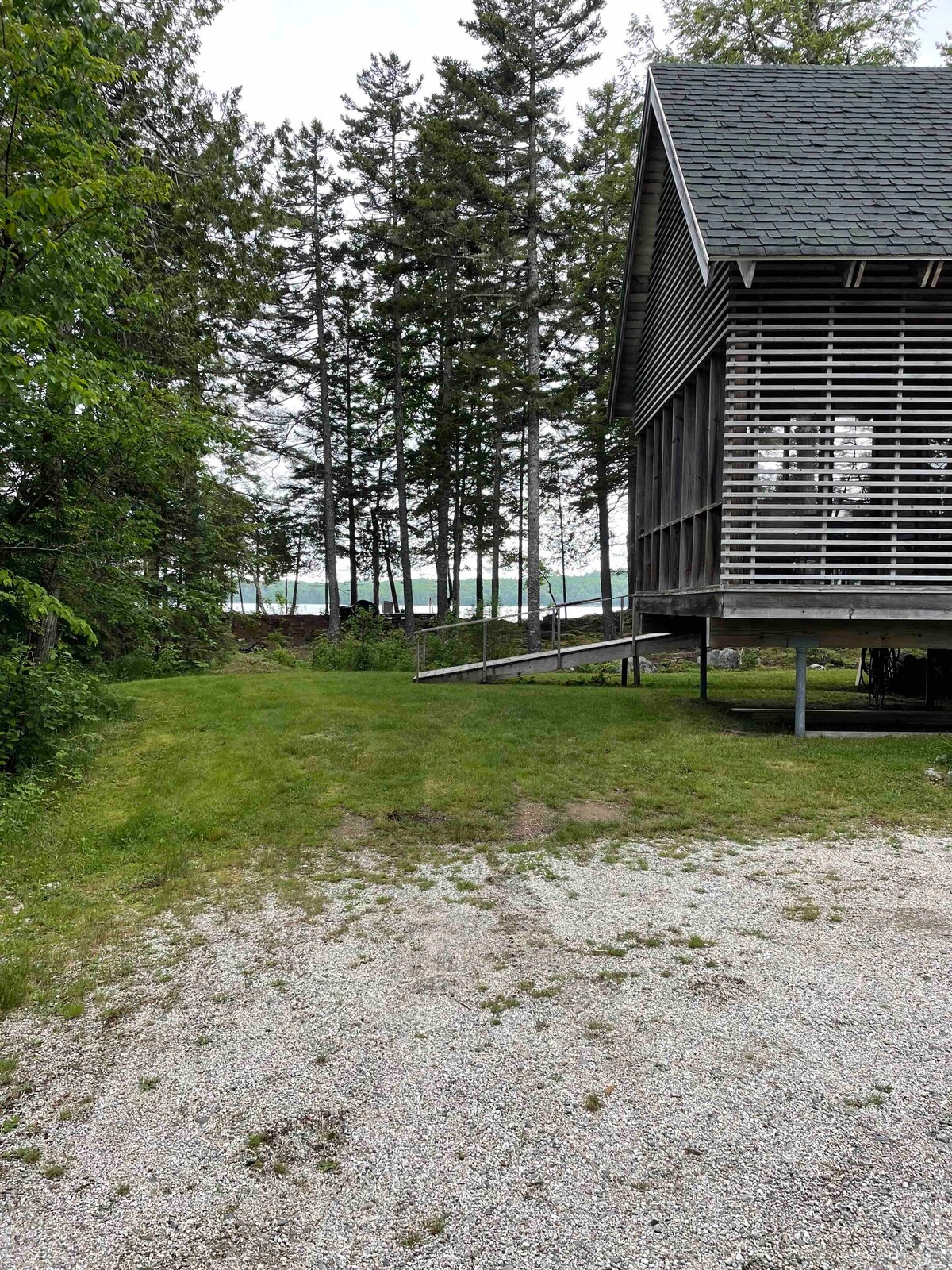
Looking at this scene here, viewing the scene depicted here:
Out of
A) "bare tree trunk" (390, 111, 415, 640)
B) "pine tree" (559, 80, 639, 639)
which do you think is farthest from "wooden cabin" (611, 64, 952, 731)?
"bare tree trunk" (390, 111, 415, 640)

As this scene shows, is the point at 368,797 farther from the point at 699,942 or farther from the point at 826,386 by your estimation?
the point at 826,386

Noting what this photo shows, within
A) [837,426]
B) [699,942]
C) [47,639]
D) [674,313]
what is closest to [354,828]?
[699,942]

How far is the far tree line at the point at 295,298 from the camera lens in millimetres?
5871

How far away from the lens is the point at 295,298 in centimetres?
2419

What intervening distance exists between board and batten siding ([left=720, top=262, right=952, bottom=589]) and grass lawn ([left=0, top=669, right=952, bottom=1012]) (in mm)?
2174

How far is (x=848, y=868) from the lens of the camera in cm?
514

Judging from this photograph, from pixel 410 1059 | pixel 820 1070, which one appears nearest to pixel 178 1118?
pixel 410 1059

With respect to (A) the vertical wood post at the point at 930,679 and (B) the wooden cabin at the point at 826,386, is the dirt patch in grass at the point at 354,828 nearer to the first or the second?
(B) the wooden cabin at the point at 826,386

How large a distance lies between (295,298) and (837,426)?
20613mm

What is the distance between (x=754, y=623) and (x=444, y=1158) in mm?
7584

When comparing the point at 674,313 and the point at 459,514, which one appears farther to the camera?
the point at 459,514

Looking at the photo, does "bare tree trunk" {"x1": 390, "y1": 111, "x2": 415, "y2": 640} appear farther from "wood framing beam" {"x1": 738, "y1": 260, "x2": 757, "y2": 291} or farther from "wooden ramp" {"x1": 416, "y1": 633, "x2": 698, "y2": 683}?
"wood framing beam" {"x1": 738, "y1": 260, "x2": 757, "y2": 291}

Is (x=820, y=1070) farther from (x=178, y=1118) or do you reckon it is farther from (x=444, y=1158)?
(x=178, y=1118)

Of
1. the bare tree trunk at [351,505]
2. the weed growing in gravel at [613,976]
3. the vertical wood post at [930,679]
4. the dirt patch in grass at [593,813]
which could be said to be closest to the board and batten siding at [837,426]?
the dirt patch in grass at [593,813]
